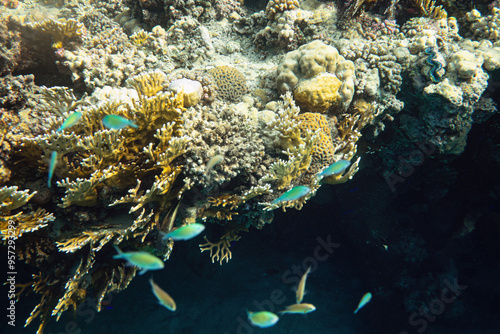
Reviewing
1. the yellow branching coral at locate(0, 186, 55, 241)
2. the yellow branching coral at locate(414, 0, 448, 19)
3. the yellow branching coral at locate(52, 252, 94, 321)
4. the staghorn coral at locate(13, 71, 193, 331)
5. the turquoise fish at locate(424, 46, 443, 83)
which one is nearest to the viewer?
the yellow branching coral at locate(0, 186, 55, 241)

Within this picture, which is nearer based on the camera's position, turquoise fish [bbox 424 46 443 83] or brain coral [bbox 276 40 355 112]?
brain coral [bbox 276 40 355 112]

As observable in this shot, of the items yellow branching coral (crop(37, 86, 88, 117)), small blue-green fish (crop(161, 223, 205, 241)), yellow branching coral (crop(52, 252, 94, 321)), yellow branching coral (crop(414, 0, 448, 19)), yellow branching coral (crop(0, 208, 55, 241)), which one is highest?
yellow branching coral (crop(414, 0, 448, 19))

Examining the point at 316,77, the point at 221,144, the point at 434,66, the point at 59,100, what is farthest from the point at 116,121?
the point at 434,66

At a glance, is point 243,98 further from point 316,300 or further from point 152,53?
point 316,300

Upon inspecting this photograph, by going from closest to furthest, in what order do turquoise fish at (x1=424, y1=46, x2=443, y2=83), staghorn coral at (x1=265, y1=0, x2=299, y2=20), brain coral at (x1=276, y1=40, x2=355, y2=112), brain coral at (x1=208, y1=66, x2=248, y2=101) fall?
brain coral at (x1=276, y1=40, x2=355, y2=112), brain coral at (x1=208, y1=66, x2=248, y2=101), turquoise fish at (x1=424, y1=46, x2=443, y2=83), staghorn coral at (x1=265, y1=0, x2=299, y2=20)

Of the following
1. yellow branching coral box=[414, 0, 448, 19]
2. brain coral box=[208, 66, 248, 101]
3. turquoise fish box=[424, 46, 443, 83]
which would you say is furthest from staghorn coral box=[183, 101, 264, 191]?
yellow branching coral box=[414, 0, 448, 19]

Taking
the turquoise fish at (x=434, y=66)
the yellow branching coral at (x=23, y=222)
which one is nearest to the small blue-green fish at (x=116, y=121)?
the yellow branching coral at (x=23, y=222)

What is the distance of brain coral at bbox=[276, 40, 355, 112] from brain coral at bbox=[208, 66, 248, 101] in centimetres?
67

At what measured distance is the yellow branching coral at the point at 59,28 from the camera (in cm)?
423

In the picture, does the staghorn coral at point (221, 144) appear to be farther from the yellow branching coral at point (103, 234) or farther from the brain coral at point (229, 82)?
the yellow branching coral at point (103, 234)

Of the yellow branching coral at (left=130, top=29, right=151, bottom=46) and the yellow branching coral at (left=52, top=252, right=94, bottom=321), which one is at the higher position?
the yellow branching coral at (left=130, top=29, right=151, bottom=46)

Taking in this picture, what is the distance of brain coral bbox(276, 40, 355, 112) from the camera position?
3.94 metres

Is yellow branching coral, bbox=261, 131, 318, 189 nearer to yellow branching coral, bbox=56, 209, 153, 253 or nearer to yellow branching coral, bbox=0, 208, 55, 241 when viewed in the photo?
yellow branching coral, bbox=56, 209, 153, 253

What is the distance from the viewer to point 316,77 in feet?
13.1
